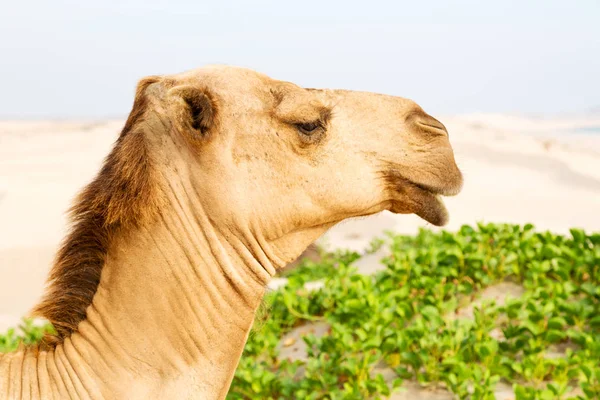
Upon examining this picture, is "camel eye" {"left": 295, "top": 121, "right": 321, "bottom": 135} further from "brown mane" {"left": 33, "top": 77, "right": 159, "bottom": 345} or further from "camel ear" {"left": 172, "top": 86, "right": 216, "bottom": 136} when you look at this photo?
"brown mane" {"left": 33, "top": 77, "right": 159, "bottom": 345}

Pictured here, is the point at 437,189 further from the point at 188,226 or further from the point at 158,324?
the point at 158,324

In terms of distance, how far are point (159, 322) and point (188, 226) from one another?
37 cm

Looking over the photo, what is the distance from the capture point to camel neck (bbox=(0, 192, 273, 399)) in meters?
2.88

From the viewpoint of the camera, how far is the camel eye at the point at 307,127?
3111 mm

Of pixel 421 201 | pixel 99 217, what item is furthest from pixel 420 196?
pixel 99 217

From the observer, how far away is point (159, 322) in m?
2.89

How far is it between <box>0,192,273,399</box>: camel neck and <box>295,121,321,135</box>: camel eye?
→ 52cm

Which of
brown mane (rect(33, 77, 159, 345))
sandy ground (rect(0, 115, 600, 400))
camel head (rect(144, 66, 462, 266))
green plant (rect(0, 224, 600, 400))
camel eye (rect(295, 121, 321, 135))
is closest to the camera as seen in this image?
brown mane (rect(33, 77, 159, 345))

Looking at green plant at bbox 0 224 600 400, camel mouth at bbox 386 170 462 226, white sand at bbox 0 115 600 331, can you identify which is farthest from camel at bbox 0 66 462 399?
white sand at bbox 0 115 600 331

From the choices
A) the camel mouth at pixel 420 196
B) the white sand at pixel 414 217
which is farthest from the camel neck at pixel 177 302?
the white sand at pixel 414 217

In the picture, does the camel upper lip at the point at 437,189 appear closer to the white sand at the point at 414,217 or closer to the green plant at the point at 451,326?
the green plant at the point at 451,326

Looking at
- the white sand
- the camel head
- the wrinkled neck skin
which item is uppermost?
the camel head

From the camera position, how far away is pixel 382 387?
5062mm

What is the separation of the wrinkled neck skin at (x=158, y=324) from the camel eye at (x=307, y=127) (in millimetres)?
483
